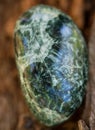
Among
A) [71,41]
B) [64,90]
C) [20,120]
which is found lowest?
[20,120]

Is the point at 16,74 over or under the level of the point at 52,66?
under

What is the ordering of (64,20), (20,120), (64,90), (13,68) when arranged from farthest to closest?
(13,68), (20,120), (64,20), (64,90)

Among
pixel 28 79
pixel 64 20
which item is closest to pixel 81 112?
pixel 28 79

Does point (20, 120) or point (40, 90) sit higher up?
point (40, 90)

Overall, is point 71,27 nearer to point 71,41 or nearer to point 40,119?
point 71,41

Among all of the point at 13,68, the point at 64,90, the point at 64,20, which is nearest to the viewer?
the point at 64,90
